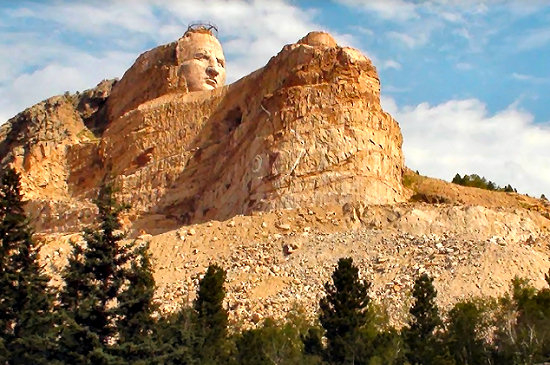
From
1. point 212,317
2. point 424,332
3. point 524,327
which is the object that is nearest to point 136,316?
point 212,317

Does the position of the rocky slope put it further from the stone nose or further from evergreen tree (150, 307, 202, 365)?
the stone nose

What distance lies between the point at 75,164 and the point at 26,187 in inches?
140

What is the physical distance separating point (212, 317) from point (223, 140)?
21930mm

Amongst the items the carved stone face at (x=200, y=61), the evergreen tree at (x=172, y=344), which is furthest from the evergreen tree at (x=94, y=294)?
the carved stone face at (x=200, y=61)

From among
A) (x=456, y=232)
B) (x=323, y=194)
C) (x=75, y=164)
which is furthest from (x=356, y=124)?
(x=75, y=164)

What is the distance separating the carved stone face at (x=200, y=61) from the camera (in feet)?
192

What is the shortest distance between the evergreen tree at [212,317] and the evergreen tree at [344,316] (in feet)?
9.96

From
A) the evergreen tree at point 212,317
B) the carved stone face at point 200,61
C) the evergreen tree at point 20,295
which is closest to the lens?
the evergreen tree at point 20,295

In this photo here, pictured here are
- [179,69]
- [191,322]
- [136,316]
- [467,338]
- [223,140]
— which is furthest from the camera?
[179,69]

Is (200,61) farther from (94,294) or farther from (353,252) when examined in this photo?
(94,294)

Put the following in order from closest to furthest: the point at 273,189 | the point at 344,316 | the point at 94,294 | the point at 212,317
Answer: the point at 94,294 < the point at 344,316 < the point at 212,317 < the point at 273,189

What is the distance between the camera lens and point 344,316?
101ft

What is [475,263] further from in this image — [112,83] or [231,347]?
[112,83]

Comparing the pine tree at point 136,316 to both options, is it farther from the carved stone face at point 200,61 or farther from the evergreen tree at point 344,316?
the carved stone face at point 200,61
